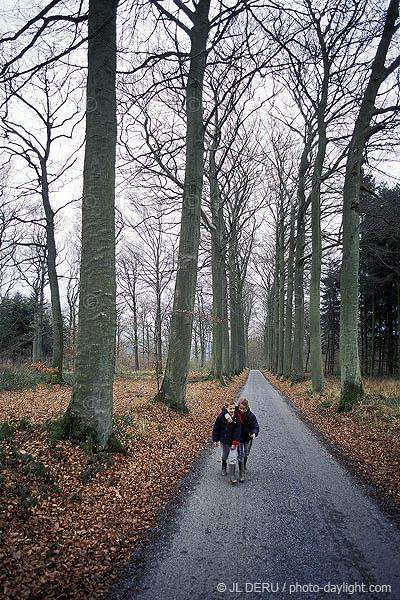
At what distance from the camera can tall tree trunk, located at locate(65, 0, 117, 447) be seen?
18.1ft

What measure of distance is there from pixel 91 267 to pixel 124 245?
2222 centimetres

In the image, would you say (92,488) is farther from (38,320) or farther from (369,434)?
(38,320)

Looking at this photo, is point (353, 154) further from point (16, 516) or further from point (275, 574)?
point (16, 516)

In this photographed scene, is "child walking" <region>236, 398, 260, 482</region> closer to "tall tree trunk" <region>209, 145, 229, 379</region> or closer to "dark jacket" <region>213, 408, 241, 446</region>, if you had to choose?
"dark jacket" <region>213, 408, 241, 446</region>

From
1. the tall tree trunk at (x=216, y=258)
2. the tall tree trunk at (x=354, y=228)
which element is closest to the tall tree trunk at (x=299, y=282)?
the tall tree trunk at (x=216, y=258)

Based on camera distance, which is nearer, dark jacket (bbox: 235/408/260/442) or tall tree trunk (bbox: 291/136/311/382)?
dark jacket (bbox: 235/408/260/442)

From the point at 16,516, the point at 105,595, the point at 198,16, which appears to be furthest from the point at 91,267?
the point at 198,16

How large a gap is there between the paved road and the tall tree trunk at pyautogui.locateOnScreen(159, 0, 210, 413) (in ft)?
12.3

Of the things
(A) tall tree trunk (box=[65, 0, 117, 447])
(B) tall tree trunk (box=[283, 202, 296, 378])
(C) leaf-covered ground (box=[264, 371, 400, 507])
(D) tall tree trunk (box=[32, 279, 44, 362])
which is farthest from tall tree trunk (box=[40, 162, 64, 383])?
(B) tall tree trunk (box=[283, 202, 296, 378])

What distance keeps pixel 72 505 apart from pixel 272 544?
7.72 ft

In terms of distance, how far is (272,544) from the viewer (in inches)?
141

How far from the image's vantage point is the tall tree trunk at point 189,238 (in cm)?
926

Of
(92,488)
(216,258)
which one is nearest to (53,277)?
(216,258)

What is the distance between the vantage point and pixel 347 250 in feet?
→ 35.2
